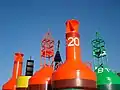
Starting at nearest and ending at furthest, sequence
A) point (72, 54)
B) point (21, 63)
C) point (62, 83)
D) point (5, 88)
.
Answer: point (62, 83) < point (72, 54) < point (5, 88) < point (21, 63)

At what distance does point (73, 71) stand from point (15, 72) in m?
11.9

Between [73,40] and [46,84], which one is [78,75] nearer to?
[73,40]

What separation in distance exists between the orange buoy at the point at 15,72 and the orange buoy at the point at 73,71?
1015 centimetres

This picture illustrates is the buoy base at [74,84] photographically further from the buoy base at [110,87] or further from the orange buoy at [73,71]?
the buoy base at [110,87]

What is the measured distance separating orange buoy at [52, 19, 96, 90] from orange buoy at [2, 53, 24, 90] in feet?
33.3

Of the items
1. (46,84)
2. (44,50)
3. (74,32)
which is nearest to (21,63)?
(44,50)

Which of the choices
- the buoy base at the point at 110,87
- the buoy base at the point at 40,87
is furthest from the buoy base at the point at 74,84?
the buoy base at the point at 40,87

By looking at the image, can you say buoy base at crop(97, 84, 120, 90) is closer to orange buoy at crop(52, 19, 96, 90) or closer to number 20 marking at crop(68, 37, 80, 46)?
orange buoy at crop(52, 19, 96, 90)

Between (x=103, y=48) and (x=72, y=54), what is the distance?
966 cm

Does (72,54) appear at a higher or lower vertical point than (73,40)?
lower

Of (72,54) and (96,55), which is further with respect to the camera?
(96,55)

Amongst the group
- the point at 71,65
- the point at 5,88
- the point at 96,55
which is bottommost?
the point at 5,88

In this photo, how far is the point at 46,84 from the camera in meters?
16.9

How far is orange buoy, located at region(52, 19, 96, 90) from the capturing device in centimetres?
1298
